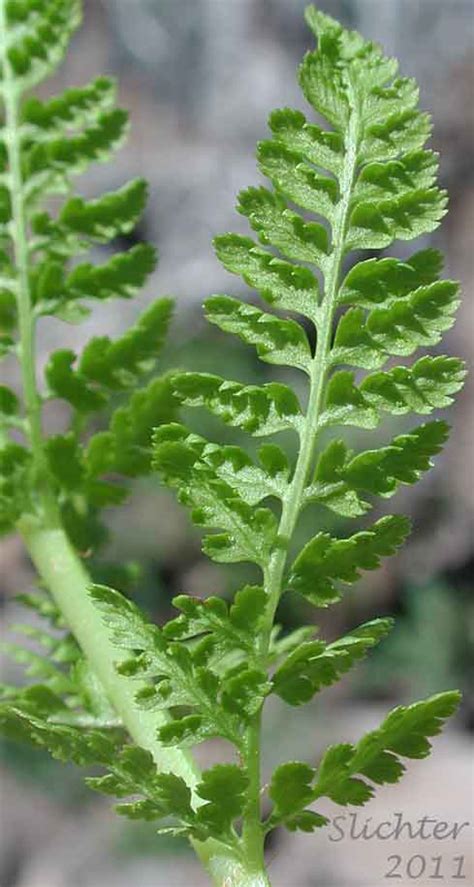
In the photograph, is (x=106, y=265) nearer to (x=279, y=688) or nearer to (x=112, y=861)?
(x=279, y=688)

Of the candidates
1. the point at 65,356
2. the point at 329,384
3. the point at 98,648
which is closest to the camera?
the point at 329,384

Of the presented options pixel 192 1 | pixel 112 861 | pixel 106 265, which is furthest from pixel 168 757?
pixel 192 1

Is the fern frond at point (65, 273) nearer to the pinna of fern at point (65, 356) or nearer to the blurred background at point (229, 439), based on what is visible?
the pinna of fern at point (65, 356)

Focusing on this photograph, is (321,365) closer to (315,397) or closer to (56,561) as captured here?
(315,397)

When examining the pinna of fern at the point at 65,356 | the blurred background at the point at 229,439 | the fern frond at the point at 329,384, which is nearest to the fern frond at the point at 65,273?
the pinna of fern at the point at 65,356

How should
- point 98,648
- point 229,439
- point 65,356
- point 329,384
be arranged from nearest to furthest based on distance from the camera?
point 329,384
point 98,648
point 65,356
point 229,439

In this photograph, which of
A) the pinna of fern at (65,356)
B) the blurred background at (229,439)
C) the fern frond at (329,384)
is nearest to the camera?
the fern frond at (329,384)

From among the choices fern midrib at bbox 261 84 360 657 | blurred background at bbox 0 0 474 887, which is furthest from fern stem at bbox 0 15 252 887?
blurred background at bbox 0 0 474 887

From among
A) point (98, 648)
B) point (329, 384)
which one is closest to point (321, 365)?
point (329, 384)

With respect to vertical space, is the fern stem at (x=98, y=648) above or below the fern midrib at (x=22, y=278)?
below
